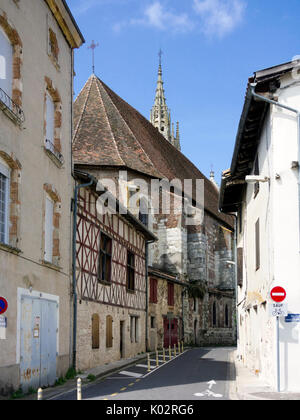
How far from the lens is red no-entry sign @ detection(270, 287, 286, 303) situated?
11711mm

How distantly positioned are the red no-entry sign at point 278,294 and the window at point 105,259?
30.0 feet

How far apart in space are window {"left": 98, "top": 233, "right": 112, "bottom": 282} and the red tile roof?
1139 centimetres

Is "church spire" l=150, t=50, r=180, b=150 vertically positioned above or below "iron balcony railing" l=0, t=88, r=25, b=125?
above

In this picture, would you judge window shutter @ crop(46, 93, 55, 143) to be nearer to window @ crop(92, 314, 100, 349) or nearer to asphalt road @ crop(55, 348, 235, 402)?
window @ crop(92, 314, 100, 349)

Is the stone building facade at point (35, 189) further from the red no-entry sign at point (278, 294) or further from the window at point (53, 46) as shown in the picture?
the red no-entry sign at point (278, 294)

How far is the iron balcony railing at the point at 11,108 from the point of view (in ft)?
39.2

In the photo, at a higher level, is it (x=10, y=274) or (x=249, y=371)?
(x=10, y=274)

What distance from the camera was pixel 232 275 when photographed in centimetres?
4606

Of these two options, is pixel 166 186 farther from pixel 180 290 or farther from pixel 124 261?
pixel 124 261

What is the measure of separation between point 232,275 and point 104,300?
2692 centimetres

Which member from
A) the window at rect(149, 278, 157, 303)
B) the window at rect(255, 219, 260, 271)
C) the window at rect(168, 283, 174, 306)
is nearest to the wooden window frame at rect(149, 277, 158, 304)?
the window at rect(149, 278, 157, 303)

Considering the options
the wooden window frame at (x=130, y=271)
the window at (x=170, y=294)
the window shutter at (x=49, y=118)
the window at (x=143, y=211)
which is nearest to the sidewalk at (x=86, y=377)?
the wooden window frame at (x=130, y=271)

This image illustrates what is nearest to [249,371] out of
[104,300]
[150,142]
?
[104,300]

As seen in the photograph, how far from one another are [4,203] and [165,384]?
5868mm
